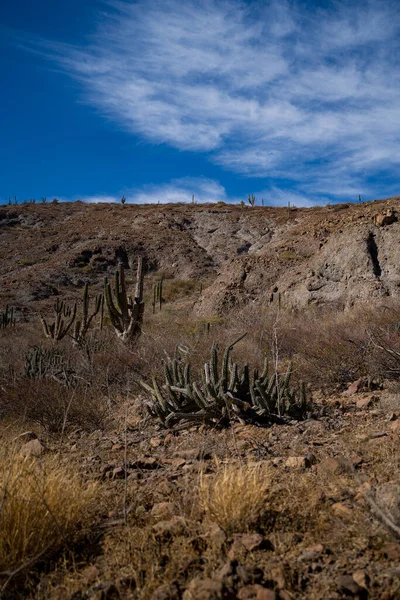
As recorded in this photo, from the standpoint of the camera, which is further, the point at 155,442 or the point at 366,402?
the point at 366,402

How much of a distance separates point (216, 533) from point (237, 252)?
36948 millimetres

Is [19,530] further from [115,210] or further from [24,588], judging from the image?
[115,210]

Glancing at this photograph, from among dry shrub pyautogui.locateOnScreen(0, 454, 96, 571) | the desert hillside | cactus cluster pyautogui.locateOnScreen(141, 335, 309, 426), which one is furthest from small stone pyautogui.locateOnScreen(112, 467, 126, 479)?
cactus cluster pyautogui.locateOnScreen(141, 335, 309, 426)

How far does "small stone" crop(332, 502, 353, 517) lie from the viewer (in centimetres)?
260

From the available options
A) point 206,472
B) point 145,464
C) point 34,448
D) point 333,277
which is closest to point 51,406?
point 34,448

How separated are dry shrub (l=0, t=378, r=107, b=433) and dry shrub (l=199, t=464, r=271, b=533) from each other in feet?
10.5

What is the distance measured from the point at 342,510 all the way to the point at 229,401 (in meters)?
2.55

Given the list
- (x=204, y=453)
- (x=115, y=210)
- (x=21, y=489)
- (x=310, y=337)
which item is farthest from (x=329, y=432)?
(x=115, y=210)

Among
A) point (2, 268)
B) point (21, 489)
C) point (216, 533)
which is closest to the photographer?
point (216, 533)

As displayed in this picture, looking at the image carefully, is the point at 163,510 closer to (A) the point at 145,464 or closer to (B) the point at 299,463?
(A) the point at 145,464

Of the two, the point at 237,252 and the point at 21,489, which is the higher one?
the point at 237,252

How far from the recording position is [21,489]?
2.68 meters

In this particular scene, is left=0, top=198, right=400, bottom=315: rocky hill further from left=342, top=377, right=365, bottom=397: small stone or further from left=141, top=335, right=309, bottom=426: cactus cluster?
left=141, top=335, right=309, bottom=426: cactus cluster

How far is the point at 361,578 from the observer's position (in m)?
2.03
